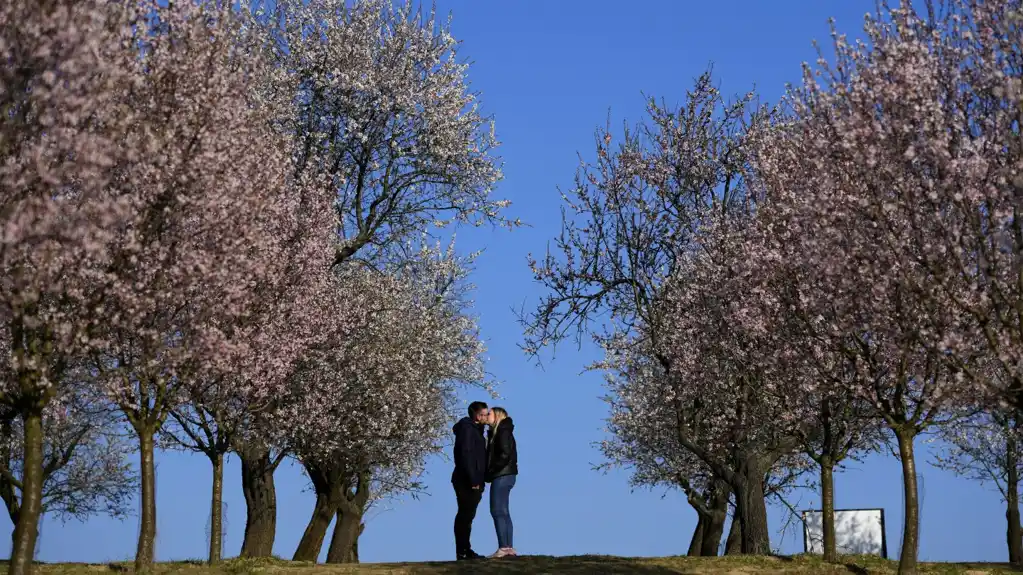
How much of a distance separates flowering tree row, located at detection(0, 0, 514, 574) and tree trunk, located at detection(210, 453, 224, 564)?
0.10 m

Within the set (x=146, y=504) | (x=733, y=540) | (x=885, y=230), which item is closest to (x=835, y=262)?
(x=885, y=230)

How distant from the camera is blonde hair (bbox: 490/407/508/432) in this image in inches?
978

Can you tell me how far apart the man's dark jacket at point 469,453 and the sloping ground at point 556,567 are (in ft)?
5.97

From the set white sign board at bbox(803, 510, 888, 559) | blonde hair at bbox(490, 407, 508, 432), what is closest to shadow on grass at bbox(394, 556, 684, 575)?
blonde hair at bbox(490, 407, 508, 432)

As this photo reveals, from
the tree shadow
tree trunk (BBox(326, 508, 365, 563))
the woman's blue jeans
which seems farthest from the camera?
tree trunk (BBox(326, 508, 365, 563))

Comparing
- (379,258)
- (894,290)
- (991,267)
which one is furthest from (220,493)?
(991,267)

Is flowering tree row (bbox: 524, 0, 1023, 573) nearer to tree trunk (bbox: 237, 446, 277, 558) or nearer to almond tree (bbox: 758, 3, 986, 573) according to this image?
almond tree (bbox: 758, 3, 986, 573)

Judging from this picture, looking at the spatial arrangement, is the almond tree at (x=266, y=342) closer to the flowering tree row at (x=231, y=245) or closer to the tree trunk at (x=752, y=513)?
the flowering tree row at (x=231, y=245)

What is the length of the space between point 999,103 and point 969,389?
5274 millimetres

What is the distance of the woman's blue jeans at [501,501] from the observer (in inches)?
974

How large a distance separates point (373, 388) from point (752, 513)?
537 inches

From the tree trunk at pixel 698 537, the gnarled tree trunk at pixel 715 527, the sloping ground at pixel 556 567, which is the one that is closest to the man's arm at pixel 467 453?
the sloping ground at pixel 556 567

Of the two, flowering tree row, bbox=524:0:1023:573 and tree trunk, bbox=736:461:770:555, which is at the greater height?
flowering tree row, bbox=524:0:1023:573

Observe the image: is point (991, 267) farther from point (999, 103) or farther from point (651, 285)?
point (651, 285)
